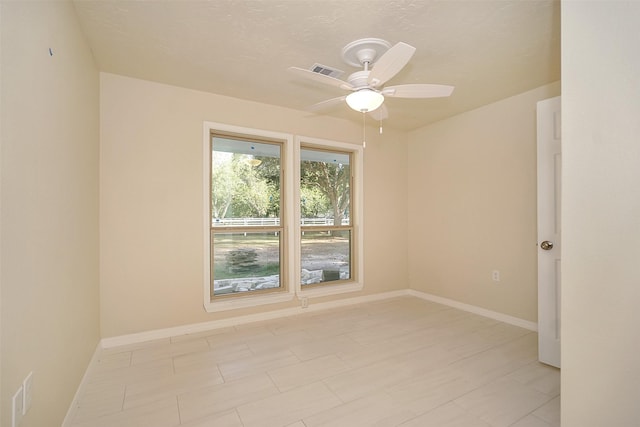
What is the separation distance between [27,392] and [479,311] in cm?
406

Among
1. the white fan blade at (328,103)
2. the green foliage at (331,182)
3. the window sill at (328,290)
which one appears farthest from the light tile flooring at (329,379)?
the white fan blade at (328,103)

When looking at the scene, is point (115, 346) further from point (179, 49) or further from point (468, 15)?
point (468, 15)

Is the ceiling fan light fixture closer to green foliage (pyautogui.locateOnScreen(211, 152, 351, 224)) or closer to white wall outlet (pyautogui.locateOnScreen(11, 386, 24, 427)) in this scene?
green foliage (pyautogui.locateOnScreen(211, 152, 351, 224))

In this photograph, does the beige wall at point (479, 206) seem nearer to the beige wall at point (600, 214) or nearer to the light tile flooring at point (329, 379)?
the light tile flooring at point (329, 379)

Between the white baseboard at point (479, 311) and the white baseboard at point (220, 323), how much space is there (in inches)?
23.2

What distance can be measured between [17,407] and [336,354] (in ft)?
6.72

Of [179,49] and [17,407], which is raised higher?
[179,49]

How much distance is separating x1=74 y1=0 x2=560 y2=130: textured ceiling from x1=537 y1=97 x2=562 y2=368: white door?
23.3 inches

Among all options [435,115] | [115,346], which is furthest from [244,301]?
[435,115]

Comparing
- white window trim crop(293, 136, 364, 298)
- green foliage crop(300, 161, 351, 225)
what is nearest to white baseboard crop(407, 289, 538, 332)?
white window trim crop(293, 136, 364, 298)

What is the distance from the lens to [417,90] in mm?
2131

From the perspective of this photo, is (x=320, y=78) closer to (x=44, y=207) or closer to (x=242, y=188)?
(x=44, y=207)

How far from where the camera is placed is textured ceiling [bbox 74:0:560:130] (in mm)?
1924

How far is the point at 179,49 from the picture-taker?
7.88ft
